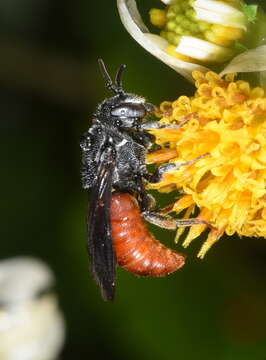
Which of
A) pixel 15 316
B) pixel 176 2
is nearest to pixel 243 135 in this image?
pixel 176 2

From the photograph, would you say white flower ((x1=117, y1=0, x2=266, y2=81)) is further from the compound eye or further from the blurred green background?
the blurred green background

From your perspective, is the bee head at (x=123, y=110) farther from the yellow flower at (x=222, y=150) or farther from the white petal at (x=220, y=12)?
the white petal at (x=220, y=12)

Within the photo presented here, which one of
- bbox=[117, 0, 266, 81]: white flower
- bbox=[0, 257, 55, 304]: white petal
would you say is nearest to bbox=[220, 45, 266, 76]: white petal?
bbox=[117, 0, 266, 81]: white flower

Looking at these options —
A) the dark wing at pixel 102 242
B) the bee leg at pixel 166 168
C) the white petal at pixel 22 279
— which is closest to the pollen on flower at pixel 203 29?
the bee leg at pixel 166 168

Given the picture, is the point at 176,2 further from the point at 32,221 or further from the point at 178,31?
the point at 32,221

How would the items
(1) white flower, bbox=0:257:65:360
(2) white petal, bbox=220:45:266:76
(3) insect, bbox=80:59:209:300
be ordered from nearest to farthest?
(2) white petal, bbox=220:45:266:76 < (3) insect, bbox=80:59:209:300 < (1) white flower, bbox=0:257:65:360

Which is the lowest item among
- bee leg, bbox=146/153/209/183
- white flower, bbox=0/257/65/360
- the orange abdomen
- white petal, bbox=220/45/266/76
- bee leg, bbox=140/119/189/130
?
white flower, bbox=0/257/65/360

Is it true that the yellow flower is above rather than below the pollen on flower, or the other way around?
below

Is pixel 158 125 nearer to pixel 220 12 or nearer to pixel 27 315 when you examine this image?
pixel 220 12
